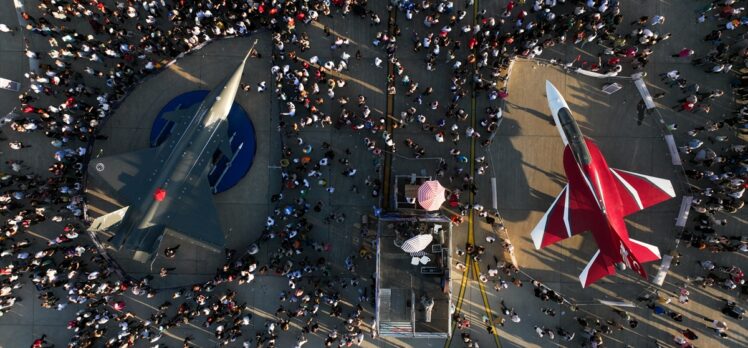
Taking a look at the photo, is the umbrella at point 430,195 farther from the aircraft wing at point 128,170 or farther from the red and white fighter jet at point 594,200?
the aircraft wing at point 128,170

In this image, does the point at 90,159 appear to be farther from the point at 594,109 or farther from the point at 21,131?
the point at 594,109

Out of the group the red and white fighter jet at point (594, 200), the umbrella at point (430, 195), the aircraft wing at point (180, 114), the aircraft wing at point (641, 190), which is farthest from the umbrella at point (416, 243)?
the aircraft wing at point (180, 114)

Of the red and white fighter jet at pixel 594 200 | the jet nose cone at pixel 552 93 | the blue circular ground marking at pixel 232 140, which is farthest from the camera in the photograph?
the blue circular ground marking at pixel 232 140

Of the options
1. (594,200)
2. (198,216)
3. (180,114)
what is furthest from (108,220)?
(594,200)

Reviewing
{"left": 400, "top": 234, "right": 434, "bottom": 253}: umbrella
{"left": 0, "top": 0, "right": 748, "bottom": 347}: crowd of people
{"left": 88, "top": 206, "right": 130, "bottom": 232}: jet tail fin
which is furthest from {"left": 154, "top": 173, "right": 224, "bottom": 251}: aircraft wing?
{"left": 400, "top": 234, "right": 434, "bottom": 253}: umbrella

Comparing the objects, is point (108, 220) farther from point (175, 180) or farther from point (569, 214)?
point (569, 214)
